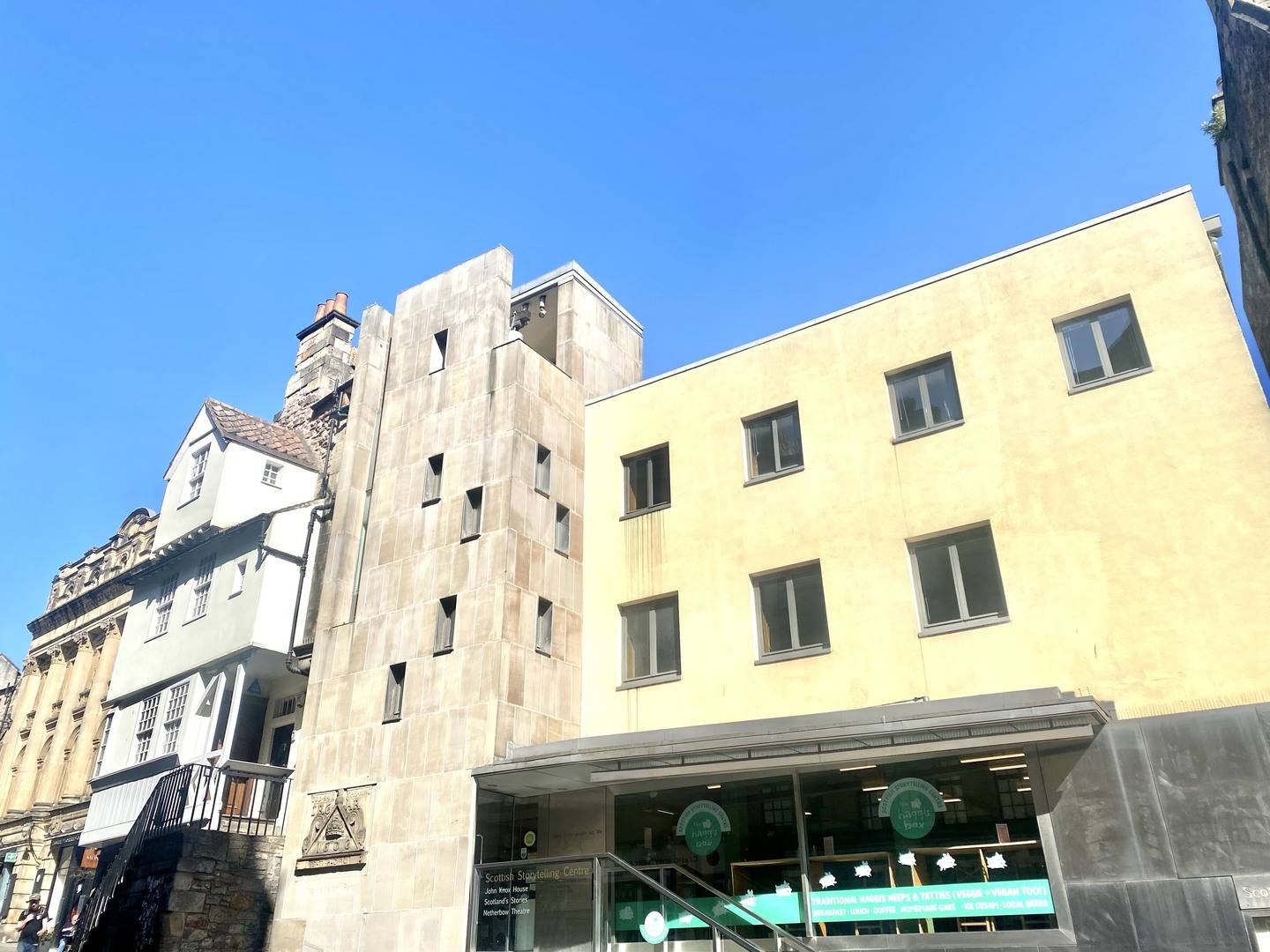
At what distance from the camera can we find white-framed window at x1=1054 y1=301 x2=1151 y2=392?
14.1m

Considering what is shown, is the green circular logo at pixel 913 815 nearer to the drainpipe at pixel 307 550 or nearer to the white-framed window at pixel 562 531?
the white-framed window at pixel 562 531

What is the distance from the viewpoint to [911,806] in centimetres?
1326

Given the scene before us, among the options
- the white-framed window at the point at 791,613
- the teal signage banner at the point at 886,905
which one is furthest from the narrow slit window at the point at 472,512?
the teal signage banner at the point at 886,905

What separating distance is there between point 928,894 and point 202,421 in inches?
1037

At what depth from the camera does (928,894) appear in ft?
41.4

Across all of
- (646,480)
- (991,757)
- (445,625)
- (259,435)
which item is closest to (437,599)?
(445,625)

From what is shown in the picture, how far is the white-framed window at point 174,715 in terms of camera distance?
2570 cm

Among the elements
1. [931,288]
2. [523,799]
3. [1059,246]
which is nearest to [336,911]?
[523,799]

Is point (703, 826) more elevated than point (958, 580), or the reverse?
point (958, 580)

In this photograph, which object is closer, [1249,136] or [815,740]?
[815,740]

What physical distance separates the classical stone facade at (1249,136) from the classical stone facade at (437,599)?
50.3 ft

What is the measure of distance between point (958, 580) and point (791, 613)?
290 centimetres

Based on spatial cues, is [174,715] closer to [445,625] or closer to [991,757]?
[445,625]

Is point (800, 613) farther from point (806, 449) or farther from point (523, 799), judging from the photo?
point (523, 799)
